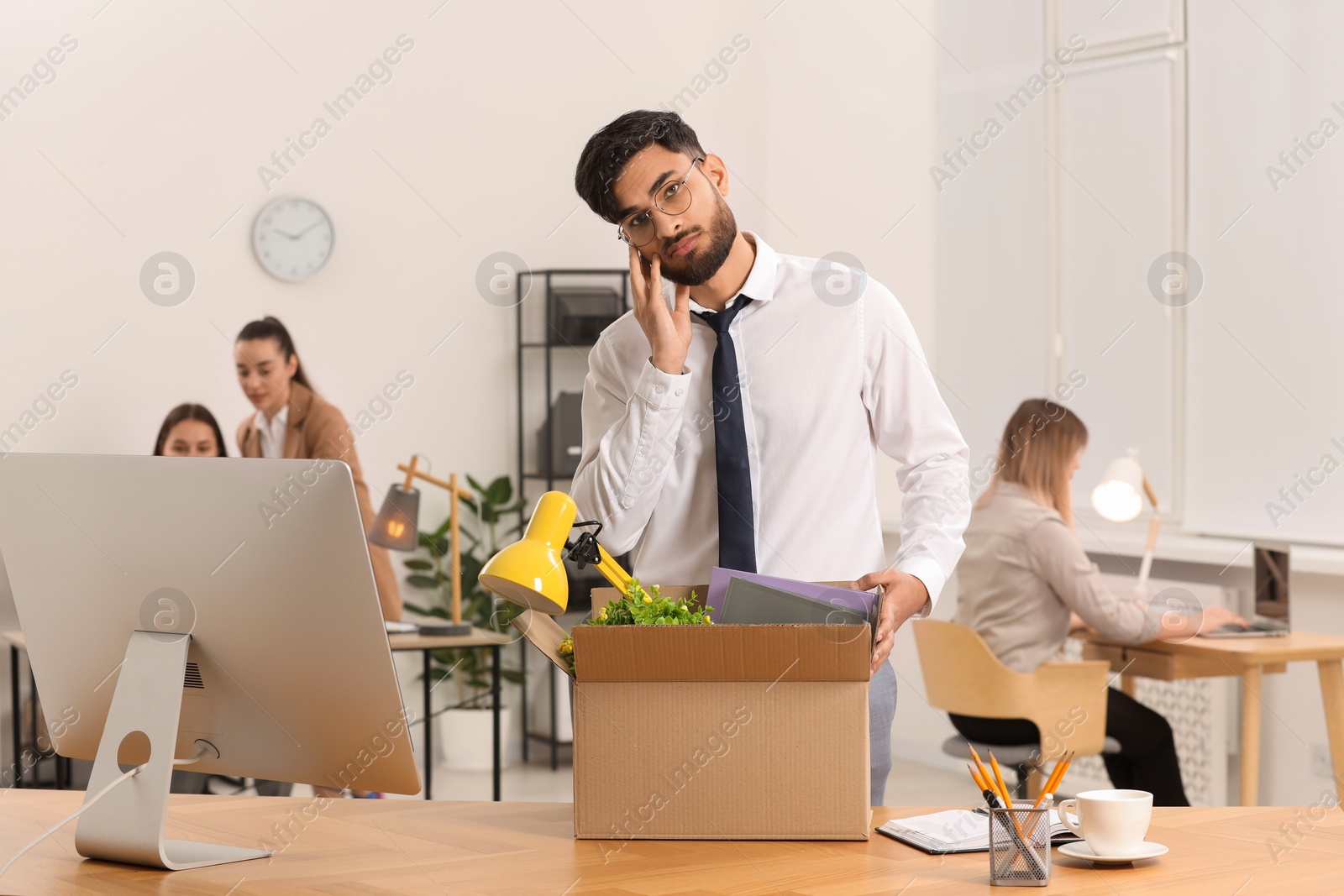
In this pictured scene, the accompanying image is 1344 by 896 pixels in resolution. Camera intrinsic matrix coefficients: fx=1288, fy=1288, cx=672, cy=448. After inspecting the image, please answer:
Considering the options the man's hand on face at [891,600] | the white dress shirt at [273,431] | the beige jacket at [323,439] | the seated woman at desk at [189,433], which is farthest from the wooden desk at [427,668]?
the man's hand on face at [891,600]

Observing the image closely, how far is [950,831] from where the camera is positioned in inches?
55.8

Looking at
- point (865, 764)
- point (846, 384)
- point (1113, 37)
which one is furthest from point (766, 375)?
point (1113, 37)

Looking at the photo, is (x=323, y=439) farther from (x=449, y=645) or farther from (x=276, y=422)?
(x=449, y=645)

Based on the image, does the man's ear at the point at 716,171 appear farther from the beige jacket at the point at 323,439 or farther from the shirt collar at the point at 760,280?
the beige jacket at the point at 323,439

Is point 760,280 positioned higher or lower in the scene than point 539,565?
higher

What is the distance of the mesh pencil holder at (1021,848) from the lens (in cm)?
126

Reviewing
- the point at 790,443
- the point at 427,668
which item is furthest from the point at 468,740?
the point at 790,443

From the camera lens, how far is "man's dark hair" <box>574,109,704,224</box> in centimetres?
182

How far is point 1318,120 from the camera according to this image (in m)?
4.02

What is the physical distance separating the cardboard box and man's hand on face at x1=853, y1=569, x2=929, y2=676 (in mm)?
142

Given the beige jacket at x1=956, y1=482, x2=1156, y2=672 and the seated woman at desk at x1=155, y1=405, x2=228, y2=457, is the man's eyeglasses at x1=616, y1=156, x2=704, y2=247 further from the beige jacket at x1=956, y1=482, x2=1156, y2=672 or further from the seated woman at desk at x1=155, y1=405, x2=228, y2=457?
the seated woman at desk at x1=155, y1=405, x2=228, y2=457

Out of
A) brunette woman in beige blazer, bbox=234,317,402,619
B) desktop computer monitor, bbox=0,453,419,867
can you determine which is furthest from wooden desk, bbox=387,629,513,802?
desktop computer monitor, bbox=0,453,419,867

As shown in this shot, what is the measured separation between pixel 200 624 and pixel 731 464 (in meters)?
0.81

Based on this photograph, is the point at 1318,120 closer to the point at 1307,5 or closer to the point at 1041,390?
the point at 1307,5
